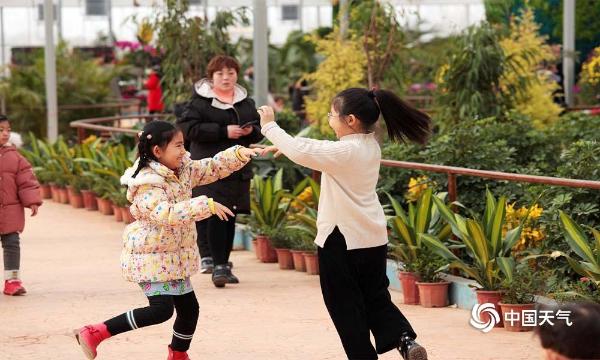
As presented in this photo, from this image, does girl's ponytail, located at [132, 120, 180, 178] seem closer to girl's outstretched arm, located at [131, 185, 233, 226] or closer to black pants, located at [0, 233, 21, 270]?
girl's outstretched arm, located at [131, 185, 233, 226]

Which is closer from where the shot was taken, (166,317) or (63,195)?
(166,317)

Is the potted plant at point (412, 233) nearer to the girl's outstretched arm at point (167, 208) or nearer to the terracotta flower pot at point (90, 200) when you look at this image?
the girl's outstretched arm at point (167, 208)

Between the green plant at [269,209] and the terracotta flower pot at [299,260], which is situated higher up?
the green plant at [269,209]

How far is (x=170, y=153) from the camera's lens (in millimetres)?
6090

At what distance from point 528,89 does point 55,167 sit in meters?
5.67

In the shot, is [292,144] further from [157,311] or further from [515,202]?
[515,202]

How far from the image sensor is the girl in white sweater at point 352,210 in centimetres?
567

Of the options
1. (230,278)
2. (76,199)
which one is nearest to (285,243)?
(230,278)

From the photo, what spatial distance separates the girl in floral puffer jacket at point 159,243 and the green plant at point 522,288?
5.93ft

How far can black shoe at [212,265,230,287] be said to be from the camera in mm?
8859

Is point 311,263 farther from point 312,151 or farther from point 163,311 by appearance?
point 312,151

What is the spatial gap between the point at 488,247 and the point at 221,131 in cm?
208

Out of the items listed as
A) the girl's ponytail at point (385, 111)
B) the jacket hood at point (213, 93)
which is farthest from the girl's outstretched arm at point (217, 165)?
the jacket hood at point (213, 93)

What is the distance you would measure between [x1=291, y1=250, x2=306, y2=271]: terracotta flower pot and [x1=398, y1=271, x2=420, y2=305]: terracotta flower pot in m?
1.54
